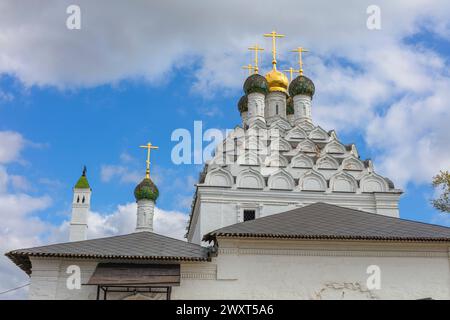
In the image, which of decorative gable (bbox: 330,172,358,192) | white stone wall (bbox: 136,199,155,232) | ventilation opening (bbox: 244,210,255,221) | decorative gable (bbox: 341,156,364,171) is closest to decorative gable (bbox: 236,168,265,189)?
ventilation opening (bbox: 244,210,255,221)

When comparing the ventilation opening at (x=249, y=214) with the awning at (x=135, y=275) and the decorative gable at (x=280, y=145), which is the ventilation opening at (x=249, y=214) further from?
the awning at (x=135, y=275)

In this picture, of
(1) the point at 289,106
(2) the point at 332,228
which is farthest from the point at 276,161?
(2) the point at 332,228

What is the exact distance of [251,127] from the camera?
20484mm

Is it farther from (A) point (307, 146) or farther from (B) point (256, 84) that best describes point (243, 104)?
(A) point (307, 146)

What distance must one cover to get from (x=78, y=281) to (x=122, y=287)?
41.2 inches

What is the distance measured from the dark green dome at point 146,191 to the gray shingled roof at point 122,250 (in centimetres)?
1206

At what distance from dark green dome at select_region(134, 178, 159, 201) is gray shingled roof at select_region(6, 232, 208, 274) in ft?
39.6

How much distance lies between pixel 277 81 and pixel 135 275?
48.5 ft

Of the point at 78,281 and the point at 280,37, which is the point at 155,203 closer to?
the point at 280,37

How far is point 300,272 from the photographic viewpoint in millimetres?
11438

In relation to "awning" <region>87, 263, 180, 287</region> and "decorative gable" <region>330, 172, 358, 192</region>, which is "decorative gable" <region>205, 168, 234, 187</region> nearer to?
"decorative gable" <region>330, 172, 358, 192</region>

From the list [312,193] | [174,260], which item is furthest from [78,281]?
[312,193]

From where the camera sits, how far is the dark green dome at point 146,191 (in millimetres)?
24031

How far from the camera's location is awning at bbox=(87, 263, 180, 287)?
10.2 metres
